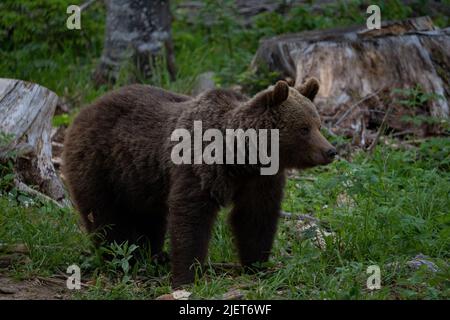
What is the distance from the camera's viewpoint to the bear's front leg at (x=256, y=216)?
589 centimetres

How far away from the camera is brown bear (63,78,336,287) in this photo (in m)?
5.68

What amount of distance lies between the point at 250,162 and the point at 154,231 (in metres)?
1.39

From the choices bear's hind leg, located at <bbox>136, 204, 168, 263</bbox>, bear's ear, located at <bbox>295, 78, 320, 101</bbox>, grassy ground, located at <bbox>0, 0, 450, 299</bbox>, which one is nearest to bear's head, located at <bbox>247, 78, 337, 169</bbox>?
bear's ear, located at <bbox>295, 78, 320, 101</bbox>

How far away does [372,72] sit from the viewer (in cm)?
938

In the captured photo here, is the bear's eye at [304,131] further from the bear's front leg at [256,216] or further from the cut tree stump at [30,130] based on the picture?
the cut tree stump at [30,130]

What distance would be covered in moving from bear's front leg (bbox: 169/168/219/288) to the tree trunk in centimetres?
508

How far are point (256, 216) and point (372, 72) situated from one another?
401 cm

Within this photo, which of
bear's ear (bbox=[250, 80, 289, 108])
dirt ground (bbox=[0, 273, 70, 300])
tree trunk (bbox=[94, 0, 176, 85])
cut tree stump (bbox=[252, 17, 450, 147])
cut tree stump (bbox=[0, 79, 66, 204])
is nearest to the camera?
dirt ground (bbox=[0, 273, 70, 300])

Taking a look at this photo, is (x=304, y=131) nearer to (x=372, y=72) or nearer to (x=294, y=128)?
(x=294, y=128)

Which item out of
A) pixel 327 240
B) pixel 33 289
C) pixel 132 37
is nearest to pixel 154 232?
pixel 33 289

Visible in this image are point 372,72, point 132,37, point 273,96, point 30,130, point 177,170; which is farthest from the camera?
point 132,37

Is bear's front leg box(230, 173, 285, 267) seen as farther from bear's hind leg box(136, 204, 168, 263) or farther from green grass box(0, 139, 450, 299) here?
bear's hind leg box(136, 204, 168, 263)

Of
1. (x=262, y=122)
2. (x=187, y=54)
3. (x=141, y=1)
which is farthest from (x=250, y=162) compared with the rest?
(x=187, y=54)
